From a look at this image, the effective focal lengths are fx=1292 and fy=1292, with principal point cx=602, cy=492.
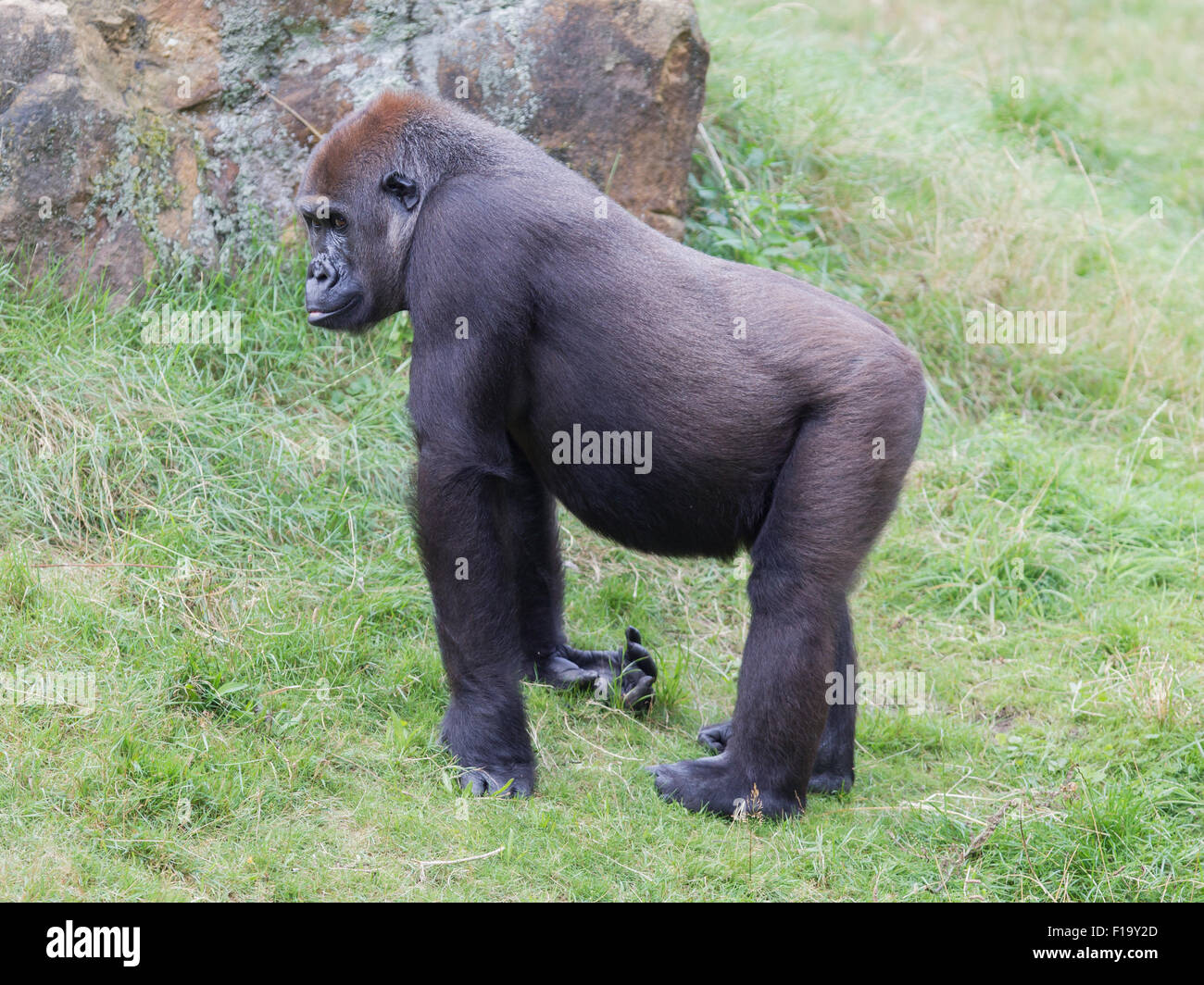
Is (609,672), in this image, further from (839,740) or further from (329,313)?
(329,313)

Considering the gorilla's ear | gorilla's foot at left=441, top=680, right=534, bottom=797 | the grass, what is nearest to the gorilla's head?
the gorilla's ear

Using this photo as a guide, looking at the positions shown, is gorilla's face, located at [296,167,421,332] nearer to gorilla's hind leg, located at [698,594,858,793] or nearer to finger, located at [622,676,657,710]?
finger, located at [622,676,657,710]

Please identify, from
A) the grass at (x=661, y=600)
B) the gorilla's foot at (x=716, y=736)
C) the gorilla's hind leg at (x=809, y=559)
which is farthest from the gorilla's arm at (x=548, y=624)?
the gorilla's hind leg at (x=809, y=559)

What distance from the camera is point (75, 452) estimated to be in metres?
5.23

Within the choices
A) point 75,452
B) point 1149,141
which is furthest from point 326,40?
point 1149,141

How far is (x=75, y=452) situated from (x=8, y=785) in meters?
1.72

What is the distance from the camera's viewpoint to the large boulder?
18.9ft

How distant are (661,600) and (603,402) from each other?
166 cm

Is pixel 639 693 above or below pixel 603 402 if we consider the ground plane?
below

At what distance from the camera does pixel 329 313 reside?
453cm

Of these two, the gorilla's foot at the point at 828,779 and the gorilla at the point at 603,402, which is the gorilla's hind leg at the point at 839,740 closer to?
the gorilla's foot at the point at 828,779

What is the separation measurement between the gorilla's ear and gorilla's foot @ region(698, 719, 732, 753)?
2.18 metres

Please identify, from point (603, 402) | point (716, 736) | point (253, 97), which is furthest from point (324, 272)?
point (716, 736)

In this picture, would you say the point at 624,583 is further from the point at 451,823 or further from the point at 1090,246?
the point at 1090,246
